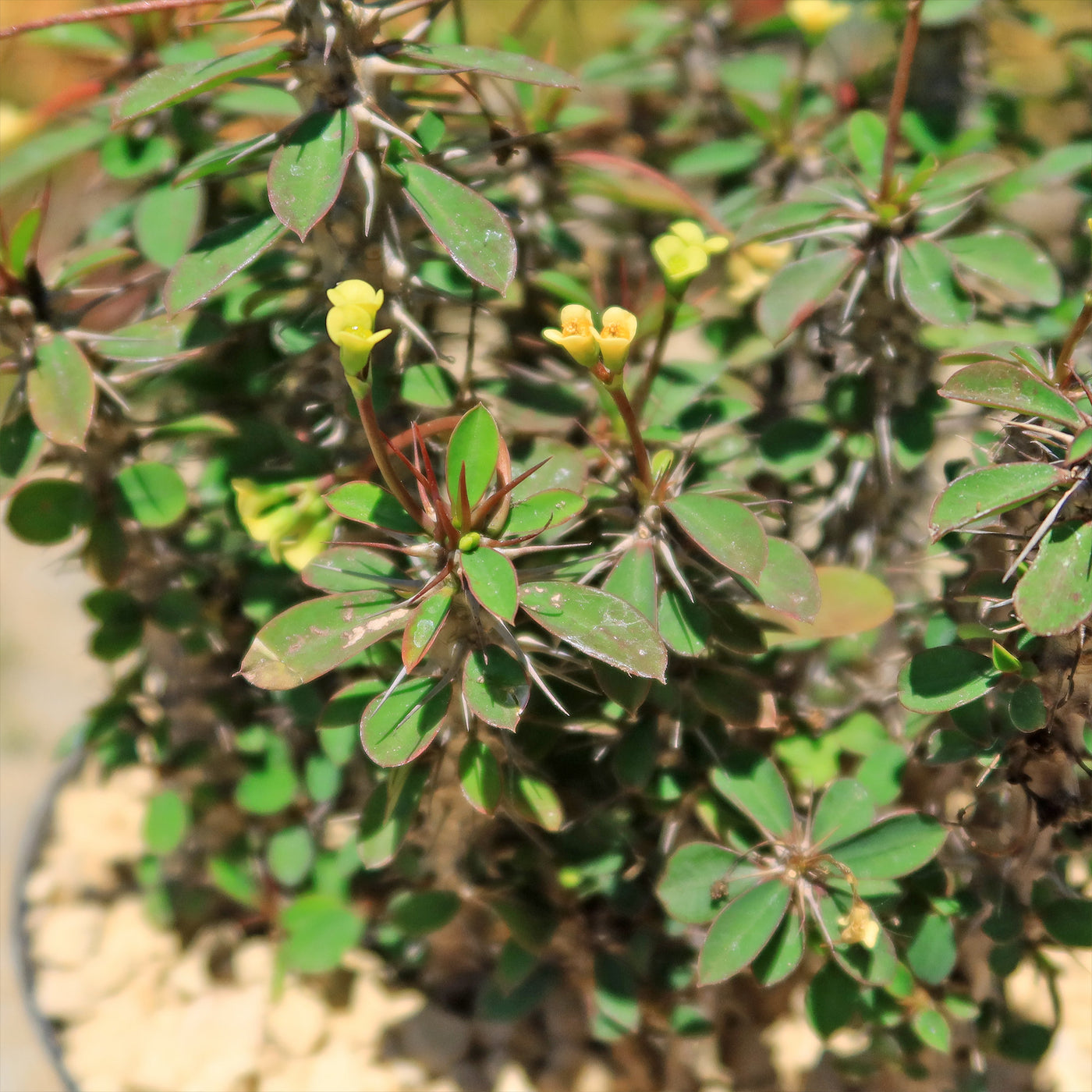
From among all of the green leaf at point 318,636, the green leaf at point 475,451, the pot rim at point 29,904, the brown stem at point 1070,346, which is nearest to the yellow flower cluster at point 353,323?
the green leaf at point 475,451

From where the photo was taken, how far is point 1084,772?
970 millimetres

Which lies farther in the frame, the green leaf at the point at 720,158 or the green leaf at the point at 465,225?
the green leaf at the point at 720,158

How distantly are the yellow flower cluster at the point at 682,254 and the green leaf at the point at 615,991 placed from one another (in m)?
0.78

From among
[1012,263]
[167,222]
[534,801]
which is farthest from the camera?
[167,222]

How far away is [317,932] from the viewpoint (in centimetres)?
137

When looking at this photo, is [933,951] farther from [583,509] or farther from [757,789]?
[583,509]

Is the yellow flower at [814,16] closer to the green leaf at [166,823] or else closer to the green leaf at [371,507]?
the green leaf at [371,507]

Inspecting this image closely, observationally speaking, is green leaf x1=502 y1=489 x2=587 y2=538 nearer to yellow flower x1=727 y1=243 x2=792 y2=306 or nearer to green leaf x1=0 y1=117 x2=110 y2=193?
yellow flower x1=727 y1=243 x2=792 y2=306

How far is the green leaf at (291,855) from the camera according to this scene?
1.42m

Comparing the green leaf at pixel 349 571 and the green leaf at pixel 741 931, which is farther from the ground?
the green leaf at pixel 349 571

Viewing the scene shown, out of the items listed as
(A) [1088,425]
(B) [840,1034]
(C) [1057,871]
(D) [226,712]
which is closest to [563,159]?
(A) [1088,425]

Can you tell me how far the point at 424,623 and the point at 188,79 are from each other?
20.5 inches

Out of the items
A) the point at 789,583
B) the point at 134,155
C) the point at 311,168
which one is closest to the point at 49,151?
A: the point at 134,155

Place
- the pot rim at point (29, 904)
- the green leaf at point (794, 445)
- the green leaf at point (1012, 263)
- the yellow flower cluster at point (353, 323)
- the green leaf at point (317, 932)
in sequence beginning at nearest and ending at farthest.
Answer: the yellow flower cluster at point (353, 323), the green leaf at point (1012, 263), the green leaf at point (794, 445), the green leaf at point (317, 932), the pot rim at point (29, 904)
